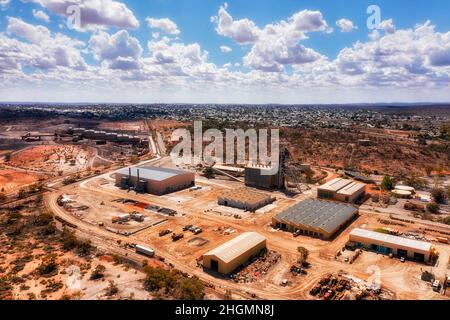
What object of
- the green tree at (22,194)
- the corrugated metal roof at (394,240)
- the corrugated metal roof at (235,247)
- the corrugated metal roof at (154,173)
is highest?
the corrugated metal roof at (154,173)

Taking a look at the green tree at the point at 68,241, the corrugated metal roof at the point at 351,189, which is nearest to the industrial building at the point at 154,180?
the green tree at the point at 68,241

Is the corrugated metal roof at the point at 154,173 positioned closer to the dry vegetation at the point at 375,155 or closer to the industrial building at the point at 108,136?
the dry vegetation at the point at 375,155

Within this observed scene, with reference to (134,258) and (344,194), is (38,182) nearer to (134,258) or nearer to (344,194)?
(134,258)

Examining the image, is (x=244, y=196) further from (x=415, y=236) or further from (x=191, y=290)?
(x=191, y=290)

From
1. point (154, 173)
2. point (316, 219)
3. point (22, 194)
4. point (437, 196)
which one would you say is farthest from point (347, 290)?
point (22, 194)

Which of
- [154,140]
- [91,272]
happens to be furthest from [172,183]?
[154,140]
